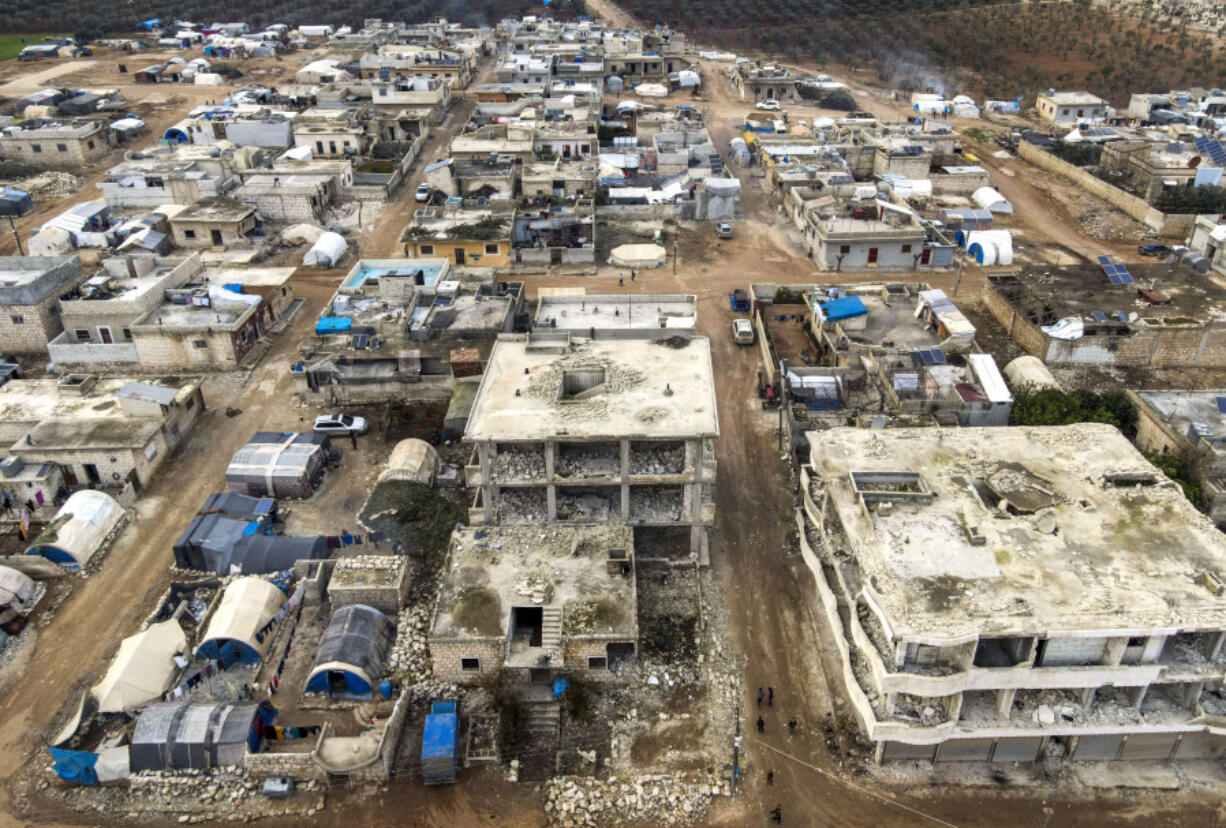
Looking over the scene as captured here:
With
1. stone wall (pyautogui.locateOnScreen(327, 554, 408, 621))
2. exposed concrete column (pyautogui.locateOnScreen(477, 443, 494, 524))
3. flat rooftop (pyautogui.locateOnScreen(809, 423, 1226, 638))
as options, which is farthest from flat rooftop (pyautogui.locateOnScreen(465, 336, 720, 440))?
stone wall (pyautogui.locateOnScreen(327, 554, 408, 621))

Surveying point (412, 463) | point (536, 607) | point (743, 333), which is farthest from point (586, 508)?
point (743, 333)

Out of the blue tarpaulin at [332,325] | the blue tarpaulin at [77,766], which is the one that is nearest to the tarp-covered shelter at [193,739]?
the blue tarpaulin at [77,766]

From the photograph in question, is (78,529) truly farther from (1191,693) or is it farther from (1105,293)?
(1105,293)

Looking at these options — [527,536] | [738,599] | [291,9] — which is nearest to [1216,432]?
[738,599]

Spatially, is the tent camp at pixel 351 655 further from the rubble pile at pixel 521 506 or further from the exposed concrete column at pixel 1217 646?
the exposed concrete column at pixel 1217 646

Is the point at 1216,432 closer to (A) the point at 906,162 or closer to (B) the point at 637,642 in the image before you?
(B) the point at 637,642

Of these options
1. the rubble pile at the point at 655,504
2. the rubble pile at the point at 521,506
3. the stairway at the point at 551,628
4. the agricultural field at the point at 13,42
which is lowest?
the stairway at the point at 551,628
